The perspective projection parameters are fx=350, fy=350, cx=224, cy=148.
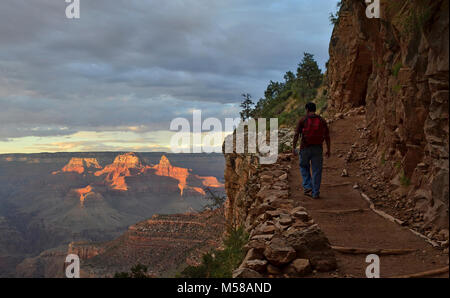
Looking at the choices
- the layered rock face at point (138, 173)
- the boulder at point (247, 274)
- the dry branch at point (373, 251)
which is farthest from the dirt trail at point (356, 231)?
the layered rock face at point (138, 173)

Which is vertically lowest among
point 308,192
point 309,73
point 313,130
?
point 308,192

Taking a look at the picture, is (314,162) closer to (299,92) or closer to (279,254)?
(279,254)

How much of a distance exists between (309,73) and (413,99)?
90.4ft

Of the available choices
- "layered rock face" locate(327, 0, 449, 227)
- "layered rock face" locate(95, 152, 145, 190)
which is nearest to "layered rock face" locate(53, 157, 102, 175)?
"layered rock face" locate(95, 152, 145, 190)

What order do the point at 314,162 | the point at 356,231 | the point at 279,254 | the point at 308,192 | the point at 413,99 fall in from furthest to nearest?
the point at 308,192
the point at 314,162
the point at 413,99
the point at 356,231
the point at 279,254

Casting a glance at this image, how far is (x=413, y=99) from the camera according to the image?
6562mm

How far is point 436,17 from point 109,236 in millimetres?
80907

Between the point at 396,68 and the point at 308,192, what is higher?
the point at 396,68

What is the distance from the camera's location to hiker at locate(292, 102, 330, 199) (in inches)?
289

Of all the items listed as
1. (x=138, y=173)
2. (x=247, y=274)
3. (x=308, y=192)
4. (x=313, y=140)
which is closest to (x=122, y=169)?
(x=138, y=173)

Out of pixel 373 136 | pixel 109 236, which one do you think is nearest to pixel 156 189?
pixel 109 236

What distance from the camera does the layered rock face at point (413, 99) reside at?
16.3 feet

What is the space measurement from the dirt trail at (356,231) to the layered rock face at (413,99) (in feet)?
1.93
